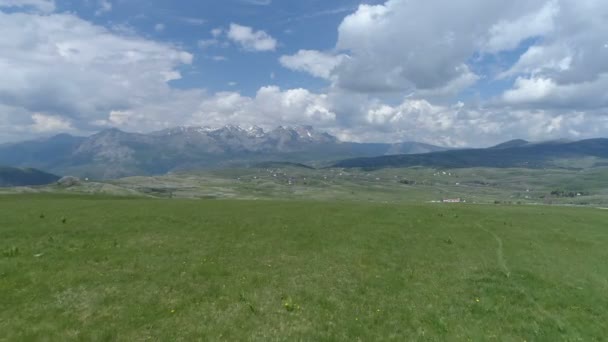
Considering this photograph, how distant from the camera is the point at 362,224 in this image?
43.8 m

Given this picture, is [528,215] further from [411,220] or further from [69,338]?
[69,338]

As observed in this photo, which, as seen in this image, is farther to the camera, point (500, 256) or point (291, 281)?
point (500, 256)

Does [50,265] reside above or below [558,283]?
above

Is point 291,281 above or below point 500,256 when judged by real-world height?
above

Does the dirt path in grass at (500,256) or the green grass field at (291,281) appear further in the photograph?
the dirt path in grass at (500,256)

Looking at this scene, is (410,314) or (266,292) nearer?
(410,314)

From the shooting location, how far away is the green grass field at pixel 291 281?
19.2m

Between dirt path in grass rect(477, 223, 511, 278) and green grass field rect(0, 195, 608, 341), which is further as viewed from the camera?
dirt path in grass rect(477, 223, 511, 278)

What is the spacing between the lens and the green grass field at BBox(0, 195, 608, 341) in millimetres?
19234

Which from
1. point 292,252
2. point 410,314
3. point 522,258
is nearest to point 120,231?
point 292,252

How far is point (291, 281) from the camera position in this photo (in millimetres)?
24969

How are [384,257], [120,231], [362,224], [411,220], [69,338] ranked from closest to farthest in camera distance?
[69,338], [384,257], [120,231], [362,224], [411,220]

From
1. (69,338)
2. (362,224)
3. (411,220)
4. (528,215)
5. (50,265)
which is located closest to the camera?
(69,338)

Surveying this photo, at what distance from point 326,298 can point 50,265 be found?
18.1 metres
